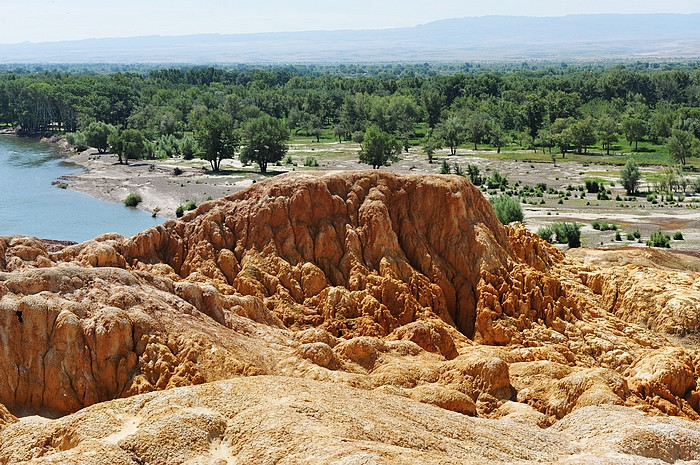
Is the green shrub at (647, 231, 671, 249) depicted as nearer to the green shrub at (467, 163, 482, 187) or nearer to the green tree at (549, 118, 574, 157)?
the green shrub at (467, 163, 482, 187)

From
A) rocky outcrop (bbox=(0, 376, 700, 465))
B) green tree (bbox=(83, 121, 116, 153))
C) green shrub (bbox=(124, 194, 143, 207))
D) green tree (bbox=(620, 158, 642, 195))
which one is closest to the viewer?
rocky outcrop (bbox=(0, 376, 700, 465))

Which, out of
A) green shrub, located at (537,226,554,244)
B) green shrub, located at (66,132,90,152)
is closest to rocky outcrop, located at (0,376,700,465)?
green shrub, located at (537,226,554,244)

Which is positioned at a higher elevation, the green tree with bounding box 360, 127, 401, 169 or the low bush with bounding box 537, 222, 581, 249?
the green tree with bounding box 360, 127, 401, 169

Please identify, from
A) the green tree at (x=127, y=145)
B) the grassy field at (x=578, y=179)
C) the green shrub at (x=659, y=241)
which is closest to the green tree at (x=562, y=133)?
the grassy field at (x=578, y=179)

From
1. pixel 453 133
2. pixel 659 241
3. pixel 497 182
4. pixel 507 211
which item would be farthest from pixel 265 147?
pixel 659 241

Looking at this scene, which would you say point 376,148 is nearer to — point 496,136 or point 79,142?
point 496,136

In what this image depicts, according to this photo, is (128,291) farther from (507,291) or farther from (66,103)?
(66,103)

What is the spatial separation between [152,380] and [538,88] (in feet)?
607

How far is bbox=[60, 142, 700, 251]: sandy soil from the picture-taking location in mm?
80688

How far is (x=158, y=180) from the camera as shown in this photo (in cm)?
10981

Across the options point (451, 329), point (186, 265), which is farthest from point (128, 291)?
point (451, 329)

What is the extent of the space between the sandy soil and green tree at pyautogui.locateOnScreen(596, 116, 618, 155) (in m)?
16.7

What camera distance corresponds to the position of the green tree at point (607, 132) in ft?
459

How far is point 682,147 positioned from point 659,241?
56023 millimetres
